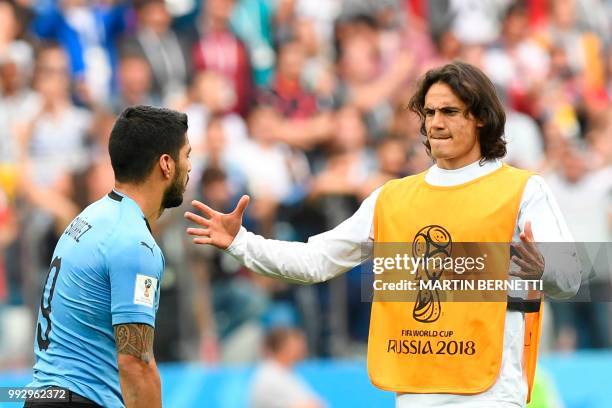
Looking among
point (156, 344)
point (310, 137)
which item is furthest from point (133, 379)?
point (310, 137)

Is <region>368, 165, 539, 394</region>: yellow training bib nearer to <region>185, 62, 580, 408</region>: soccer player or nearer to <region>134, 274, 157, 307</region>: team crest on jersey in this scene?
<region>185, 62, 580, 408</region>: soccer player

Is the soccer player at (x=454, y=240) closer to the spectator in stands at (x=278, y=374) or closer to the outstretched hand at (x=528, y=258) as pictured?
the outstretched hand at (x=528, y=258)

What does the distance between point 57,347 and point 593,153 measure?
913 cm

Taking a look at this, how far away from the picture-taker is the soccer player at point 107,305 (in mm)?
5301

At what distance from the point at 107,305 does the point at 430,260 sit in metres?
1.52

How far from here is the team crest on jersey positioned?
17.4 ft

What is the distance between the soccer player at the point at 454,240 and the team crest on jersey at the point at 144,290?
476 millimetres

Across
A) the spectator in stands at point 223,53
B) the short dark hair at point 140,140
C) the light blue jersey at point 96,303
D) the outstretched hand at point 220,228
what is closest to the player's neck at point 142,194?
the short dark hair at point 140,140

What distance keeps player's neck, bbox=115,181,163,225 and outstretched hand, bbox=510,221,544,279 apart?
1686 millimetres

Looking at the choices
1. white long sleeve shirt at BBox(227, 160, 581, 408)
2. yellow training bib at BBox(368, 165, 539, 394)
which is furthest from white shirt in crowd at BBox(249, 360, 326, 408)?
yellow training bib at BBox(368, 165, 539, 394)

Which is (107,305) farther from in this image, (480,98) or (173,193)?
(480,98)

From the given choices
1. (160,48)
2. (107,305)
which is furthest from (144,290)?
(160,48)

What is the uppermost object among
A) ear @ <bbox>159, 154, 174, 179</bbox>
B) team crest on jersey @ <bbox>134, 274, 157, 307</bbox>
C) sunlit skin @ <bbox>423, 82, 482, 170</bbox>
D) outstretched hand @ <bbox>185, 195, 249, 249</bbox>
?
sunlit skin @ <bbox>423, 82, 482, 170</bbox>

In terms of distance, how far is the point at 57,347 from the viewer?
212 inches
